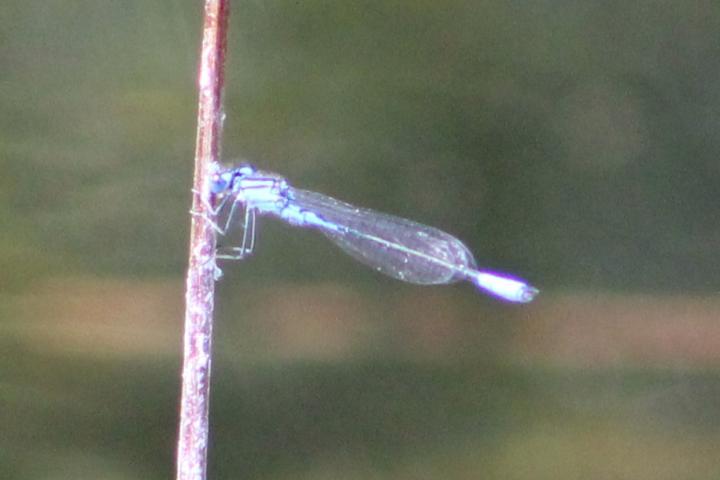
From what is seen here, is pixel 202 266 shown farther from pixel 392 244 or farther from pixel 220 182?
pixel 392 244

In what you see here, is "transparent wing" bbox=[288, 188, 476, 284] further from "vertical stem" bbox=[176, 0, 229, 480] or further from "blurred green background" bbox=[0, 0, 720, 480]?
"vertical stem" bbox=[176, 0, 229, 480]

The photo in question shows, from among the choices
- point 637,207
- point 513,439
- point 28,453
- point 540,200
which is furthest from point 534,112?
point 28,453

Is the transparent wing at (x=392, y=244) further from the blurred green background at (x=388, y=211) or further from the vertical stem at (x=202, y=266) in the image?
the vertical stem at (x=202, y=266)

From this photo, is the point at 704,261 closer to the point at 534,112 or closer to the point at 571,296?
the point at 571,296

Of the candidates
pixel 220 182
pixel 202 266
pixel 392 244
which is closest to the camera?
pixel 202 266

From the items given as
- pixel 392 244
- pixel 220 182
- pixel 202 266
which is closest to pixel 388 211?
pixel 392 244
